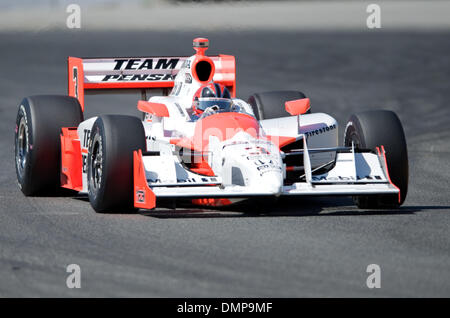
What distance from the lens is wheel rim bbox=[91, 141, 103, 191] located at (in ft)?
35.4

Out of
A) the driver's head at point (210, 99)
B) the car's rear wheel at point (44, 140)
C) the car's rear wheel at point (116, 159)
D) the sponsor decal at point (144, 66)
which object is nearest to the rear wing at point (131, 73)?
the sponsor decal at point (144, 66)

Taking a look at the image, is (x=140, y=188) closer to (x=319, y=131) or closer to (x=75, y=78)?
(x=319, y=131)

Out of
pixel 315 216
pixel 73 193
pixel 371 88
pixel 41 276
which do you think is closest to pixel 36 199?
pixel 73 193

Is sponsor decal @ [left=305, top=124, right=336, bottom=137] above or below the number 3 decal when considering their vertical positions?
below

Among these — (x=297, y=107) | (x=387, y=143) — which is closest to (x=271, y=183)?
(x=387, y=143)

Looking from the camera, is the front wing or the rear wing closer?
the front wing

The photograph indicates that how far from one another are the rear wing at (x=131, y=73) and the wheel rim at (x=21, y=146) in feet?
3.17

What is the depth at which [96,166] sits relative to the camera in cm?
1091

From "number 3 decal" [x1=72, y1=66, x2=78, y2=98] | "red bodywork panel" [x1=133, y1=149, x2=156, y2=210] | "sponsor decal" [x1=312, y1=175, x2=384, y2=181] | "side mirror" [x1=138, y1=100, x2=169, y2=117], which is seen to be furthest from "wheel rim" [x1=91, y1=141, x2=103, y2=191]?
"number 3 decal" [x1=72, y1=66, x2=78, y2=98]

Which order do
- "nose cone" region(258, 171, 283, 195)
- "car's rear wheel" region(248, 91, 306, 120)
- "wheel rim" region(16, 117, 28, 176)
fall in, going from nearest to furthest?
"nose cone" region(258, 171, 283, 195) → "wheel rim" region(16, 117, 28, 176) → "car's rear wheel" region(248, 91, 306, 120)

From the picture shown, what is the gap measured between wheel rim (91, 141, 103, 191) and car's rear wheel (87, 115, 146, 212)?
2.3 inches

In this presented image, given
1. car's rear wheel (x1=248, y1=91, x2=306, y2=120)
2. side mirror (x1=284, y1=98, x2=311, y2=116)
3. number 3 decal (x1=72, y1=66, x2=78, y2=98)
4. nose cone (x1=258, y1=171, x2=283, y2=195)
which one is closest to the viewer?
nose cone (x1=258, y1=171, x2=283, y2=195)

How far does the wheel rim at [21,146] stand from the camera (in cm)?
1269

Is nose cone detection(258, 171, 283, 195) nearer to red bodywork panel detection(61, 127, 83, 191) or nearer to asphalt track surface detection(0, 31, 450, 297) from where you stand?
asphalt track surface detection(0, 31, 450, 297)
